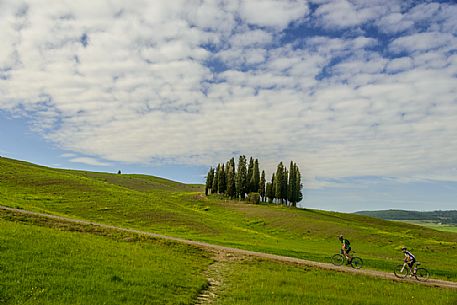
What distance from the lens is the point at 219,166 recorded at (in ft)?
463

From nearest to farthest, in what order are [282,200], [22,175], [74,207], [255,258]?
[255,258]
[74,207]
[22,175]
[282,200]

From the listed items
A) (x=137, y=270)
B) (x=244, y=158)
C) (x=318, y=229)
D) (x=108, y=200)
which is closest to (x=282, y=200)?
(x=244, y=158)

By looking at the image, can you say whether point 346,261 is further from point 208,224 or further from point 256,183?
point 256,183

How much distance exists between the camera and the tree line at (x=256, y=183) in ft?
433

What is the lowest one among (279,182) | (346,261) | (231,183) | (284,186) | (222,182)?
(346,261)

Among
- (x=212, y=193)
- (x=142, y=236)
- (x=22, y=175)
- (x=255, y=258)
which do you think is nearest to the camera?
(x=255, y=258)

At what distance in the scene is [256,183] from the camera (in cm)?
13712

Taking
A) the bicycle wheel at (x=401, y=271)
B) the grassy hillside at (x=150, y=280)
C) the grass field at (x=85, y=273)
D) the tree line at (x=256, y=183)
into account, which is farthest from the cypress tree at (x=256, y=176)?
the grass field at (x=85, y=273)

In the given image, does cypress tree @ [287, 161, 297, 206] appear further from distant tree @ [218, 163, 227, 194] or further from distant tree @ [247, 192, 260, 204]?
distant tree @ [218, 163, 227, 194]

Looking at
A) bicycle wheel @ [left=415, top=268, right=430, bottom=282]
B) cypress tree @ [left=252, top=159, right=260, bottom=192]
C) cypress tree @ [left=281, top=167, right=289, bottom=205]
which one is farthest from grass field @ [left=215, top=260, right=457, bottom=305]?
cypress tree @ [left=252, top=159, right=260, bottom=192]

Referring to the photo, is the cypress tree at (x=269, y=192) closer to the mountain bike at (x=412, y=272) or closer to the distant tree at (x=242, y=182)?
the distant tree at (x=242, y=182)

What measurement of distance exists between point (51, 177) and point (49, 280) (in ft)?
263

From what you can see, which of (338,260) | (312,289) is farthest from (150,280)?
(338,260)

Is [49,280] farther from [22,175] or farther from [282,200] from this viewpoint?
[282,200]
